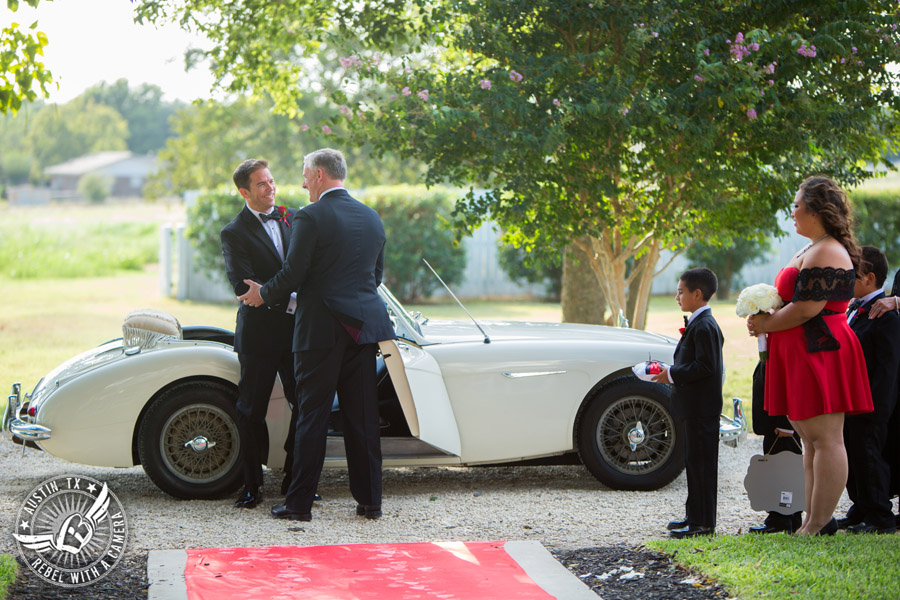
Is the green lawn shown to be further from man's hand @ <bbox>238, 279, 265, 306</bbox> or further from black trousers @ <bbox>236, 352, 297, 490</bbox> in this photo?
man's hand @ <bbox>238, 279, 265, 306</bbox>

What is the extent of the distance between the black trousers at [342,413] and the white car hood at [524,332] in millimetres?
625

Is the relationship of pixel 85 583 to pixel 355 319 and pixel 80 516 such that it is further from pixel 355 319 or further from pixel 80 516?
pixel 355 319

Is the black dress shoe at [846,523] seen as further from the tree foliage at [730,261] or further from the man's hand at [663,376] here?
the tree foliage at [730,261]

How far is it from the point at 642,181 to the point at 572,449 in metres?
3.91

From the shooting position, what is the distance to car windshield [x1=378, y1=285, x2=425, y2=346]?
588 centimetres

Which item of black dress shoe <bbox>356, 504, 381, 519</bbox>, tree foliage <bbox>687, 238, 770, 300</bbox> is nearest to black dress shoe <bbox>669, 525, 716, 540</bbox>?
black dress shoe <bbox>356, 504, 381, 519</bbox>

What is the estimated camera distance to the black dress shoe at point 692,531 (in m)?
4.87

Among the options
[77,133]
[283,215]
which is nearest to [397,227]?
[283,215]

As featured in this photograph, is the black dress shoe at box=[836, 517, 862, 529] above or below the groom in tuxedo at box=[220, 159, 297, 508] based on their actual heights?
below

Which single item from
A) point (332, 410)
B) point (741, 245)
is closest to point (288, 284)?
point (332, 410)

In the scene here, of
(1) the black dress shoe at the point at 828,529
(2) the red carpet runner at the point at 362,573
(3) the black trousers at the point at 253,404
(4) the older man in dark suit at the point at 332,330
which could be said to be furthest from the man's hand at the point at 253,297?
(1) the black dress shoe at the point at 828,529

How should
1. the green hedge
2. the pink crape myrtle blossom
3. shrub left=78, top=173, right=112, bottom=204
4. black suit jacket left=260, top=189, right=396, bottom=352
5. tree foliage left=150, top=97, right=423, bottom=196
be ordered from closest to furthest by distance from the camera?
black suit jacket left=260, top=189, right=396, bottom=352 → the pink crape myrtle blossom → the green hedge → tree foliage left=150, top=97, right=423, bottom=196 → shrub left=78, top=173, right=112, bottom=204

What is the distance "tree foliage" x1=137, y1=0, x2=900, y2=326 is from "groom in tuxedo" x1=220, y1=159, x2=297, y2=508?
2.15 metres

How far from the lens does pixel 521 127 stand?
7.54 metres
